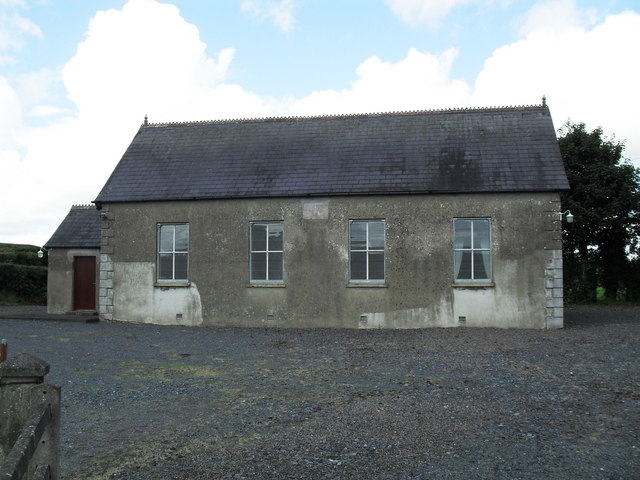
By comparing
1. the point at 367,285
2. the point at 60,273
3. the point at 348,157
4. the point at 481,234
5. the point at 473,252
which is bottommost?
the point at 367,285

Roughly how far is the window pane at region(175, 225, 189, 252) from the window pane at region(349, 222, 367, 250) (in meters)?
5.21

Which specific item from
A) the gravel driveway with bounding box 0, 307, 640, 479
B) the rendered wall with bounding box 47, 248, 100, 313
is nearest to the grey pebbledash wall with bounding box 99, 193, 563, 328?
the gravel driveway with bounding box 0, 307, 640, 479

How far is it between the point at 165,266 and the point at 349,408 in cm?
1184

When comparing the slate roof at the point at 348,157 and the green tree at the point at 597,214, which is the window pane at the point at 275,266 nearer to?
the slate roof at the point at 348,157

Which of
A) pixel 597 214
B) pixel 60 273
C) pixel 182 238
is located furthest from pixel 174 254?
pixel 597 214

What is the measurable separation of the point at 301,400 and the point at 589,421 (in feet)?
11.8

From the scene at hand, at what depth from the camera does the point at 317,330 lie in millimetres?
16031

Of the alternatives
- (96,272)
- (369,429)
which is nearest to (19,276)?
(96,272)

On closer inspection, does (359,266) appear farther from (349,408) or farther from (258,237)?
(349,408)

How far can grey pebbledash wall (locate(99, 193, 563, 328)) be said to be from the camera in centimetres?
1586

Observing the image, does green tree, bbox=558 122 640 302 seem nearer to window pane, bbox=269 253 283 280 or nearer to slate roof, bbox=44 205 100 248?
window pane, bbox=269 253 283 280

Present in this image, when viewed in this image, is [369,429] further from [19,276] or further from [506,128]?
[19,276]

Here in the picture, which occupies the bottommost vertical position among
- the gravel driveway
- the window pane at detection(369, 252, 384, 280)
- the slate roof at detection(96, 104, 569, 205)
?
the gravel driveway

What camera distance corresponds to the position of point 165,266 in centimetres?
1773
